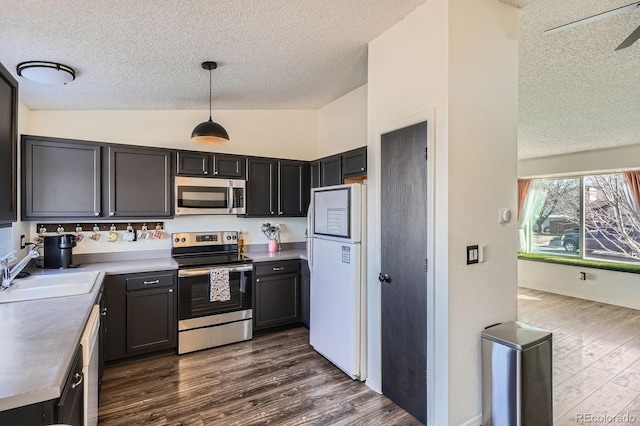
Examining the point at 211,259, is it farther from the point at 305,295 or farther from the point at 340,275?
the point at 340,275

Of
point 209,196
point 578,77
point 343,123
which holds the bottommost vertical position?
point 209,196

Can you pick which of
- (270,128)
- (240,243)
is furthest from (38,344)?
(270,128)

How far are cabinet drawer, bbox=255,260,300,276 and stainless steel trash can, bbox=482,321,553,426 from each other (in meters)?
2.31

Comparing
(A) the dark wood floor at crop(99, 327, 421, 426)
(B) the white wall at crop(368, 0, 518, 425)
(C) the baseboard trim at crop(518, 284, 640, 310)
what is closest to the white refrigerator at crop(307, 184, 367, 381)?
(A) the dark wood floor at crop(99, 327, 421, 426)

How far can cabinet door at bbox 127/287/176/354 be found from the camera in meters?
3.14

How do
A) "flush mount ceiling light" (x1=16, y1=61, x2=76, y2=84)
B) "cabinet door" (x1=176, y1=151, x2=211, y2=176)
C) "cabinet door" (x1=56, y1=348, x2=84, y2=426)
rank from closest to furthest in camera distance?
"cabinet door" (x1=56, y1=348, x2=84, y2=426) < "flush mount ceiling light" (x1=16, y1=61, x2=76, y2=84) < "cabinet door" (x1=176, y1=151, x2=211, y2=176)

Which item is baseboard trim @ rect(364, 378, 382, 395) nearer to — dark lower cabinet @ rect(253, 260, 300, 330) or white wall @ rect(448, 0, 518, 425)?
white wall @ rect(448, 0, 518, 425)

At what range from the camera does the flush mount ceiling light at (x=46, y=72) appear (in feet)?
7.95

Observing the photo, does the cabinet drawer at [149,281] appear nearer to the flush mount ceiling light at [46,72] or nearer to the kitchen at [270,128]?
the kitchen at [270,128]

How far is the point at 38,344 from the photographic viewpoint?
1389mm

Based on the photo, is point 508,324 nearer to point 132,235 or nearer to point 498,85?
point 498,85

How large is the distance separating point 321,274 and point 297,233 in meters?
1.55

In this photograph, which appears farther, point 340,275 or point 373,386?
point 340,275

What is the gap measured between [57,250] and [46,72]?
1579 mm
